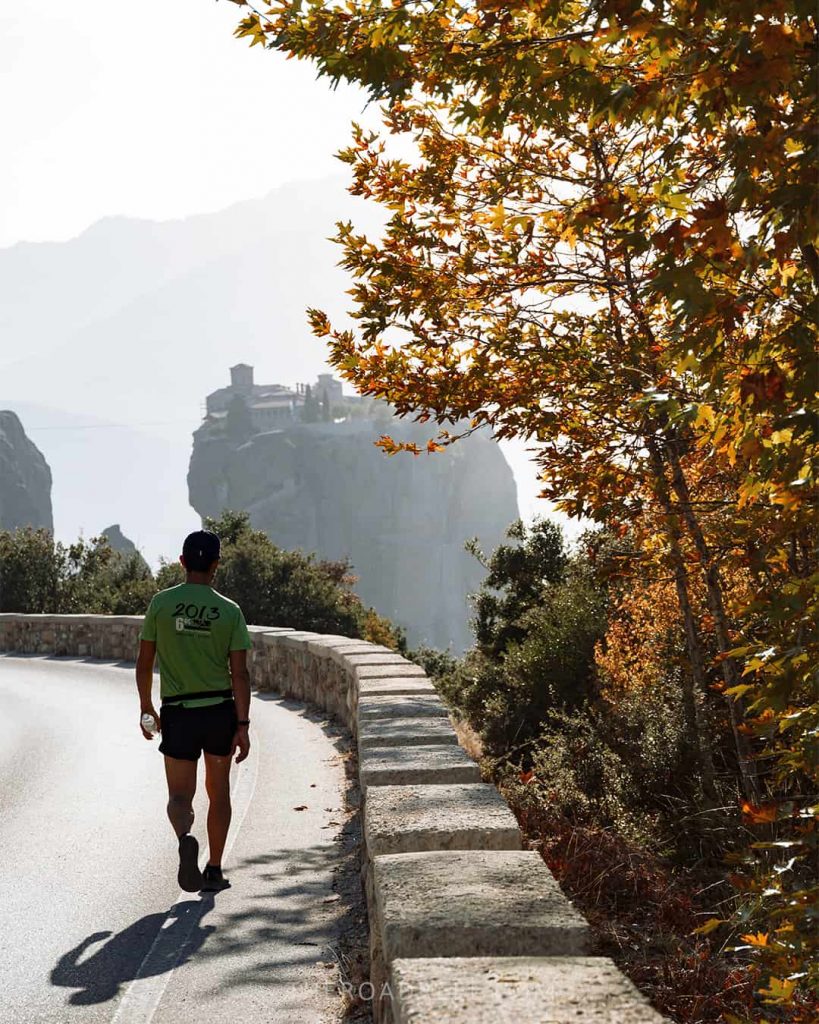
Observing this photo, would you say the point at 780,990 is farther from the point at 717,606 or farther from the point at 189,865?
the point at 717,606

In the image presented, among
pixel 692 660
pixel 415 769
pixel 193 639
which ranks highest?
pixel 193 639

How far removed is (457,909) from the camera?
347 centimetres

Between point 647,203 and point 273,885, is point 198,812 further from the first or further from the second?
point 647,203

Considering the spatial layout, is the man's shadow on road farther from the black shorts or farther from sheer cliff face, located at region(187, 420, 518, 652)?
sheer cliff face, located at region(187, 420, 518, 652)

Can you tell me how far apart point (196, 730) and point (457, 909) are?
118 inches

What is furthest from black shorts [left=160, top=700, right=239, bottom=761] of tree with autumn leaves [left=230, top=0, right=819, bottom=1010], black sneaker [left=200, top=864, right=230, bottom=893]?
tree with autumn leaves [left=230, top=0, right=819, bottom=1010]

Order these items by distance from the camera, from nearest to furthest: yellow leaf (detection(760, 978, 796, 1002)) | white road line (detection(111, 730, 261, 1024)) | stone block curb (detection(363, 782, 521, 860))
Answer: yellow leaf (detection(760, 978, 796, 1002)), white road line (detection(111, 730, 261, 1024)), stone block curb (detection(363, 782, 521, 860))

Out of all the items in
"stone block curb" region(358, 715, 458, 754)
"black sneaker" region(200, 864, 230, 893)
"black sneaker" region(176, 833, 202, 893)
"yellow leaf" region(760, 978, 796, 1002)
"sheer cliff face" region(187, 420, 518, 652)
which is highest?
"sheer cliff face" region(187, 420, 518, 652)

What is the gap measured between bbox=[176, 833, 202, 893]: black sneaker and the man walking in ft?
0.55

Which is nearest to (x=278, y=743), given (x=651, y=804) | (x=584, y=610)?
(x=651, y=804)

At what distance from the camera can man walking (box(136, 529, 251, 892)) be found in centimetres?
617

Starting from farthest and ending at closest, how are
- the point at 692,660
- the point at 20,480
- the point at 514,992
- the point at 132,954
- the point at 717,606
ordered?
the point at 20,480
the point at 692,660
the point at 717,606
the point at 132,954
the point at 514,992

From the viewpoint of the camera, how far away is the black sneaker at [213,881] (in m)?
6.08

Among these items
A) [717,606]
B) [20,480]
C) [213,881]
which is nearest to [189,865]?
[213,881]
